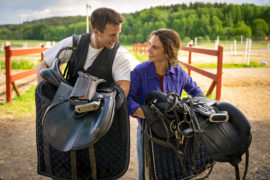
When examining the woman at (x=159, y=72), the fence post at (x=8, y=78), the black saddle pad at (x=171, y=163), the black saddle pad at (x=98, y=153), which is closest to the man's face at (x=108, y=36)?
the woman at (x=159, y=72)

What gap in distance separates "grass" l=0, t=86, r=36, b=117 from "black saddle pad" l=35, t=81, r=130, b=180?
334cm

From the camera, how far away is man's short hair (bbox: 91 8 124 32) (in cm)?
156

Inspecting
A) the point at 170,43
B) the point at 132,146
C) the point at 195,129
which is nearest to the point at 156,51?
the point at 170,43

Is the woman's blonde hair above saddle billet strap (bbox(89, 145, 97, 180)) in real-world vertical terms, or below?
above

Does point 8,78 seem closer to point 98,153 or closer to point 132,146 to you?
point 132,146

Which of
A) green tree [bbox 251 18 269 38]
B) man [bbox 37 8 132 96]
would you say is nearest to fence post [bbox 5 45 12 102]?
man [bbox 37 8 132 96]

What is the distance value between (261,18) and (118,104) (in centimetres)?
9702

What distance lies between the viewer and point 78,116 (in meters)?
1.10

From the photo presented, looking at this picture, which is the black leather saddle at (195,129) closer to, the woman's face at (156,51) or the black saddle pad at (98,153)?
the black saddle pad at (98,153)

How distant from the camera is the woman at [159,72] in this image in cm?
157

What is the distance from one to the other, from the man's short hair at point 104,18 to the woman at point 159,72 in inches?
11.3

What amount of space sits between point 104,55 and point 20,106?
385cm

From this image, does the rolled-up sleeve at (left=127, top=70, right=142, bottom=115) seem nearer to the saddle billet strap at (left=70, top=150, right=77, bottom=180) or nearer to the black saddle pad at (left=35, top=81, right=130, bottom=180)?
the black saddle pad at (left=35, top=81, right=130, bottom=180)

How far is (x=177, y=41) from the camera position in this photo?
1.63m
